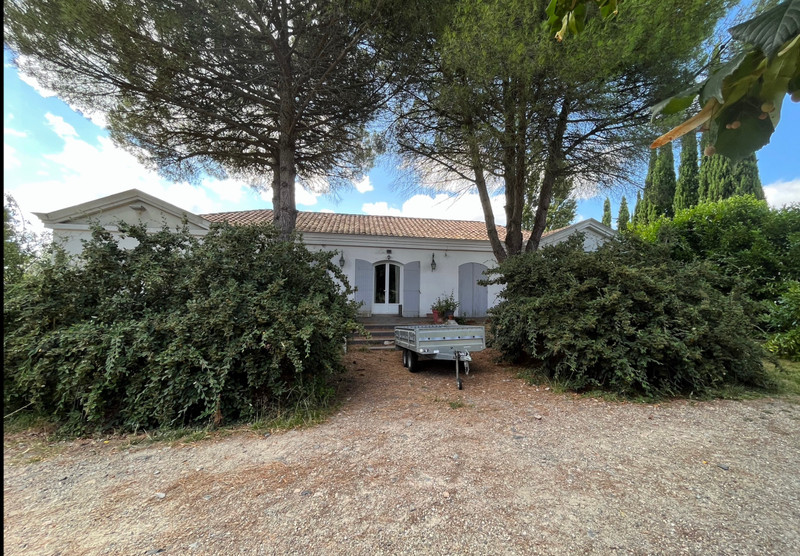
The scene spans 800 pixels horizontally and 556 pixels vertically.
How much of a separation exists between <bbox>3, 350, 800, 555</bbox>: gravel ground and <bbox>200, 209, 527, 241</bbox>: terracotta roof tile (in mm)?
8564

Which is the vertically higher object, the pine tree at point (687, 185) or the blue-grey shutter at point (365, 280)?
the pine tree at point (687, 185)

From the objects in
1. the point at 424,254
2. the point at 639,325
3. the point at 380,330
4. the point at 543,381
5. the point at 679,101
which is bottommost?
the point at 543,381

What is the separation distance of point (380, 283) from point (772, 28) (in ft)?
36.5

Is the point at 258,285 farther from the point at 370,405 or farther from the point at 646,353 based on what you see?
the point at 646,353

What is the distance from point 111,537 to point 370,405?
117 inches

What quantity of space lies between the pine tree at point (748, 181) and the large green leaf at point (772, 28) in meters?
18.7

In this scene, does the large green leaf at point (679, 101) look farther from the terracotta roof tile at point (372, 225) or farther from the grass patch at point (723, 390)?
the terracotta roof tile at point (372, 225)

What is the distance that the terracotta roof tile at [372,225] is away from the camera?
12.2m

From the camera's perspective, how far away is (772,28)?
3.60 feet

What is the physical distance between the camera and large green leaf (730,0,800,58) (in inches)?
42.2

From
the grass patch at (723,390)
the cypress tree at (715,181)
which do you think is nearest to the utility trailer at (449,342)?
the grass patch at (723,390)

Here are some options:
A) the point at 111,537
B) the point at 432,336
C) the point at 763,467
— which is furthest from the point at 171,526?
the point at 763,467

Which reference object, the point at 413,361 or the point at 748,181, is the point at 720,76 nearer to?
the point at 413,361

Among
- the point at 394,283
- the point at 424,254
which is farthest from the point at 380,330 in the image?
the point at 424,254
